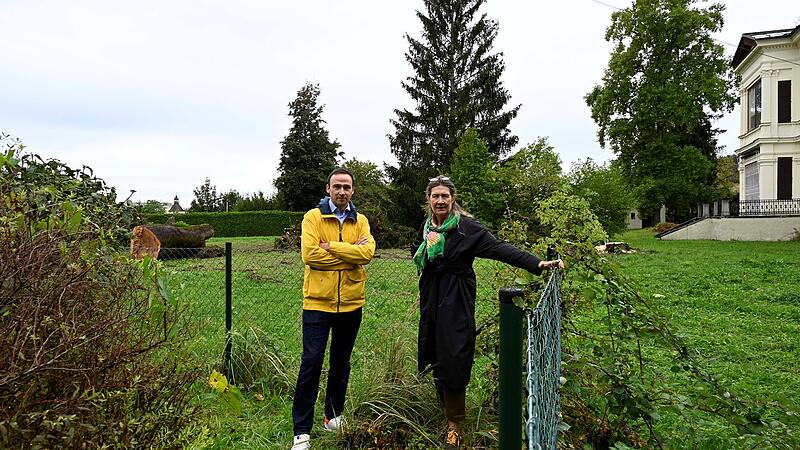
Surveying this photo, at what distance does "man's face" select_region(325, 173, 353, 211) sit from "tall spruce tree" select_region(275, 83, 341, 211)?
116 ft

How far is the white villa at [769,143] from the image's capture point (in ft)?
71.1

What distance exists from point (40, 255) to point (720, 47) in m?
30.0

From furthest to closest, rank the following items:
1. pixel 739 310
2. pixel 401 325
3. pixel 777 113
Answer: pixel 777 113 < pixel 739 310 < pixel 401 325

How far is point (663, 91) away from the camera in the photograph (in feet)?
83.8

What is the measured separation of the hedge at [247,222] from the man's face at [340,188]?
1055 inches

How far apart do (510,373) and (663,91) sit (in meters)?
27.6

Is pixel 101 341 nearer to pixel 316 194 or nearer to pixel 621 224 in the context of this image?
pixel 621 224

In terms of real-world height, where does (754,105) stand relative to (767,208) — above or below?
above

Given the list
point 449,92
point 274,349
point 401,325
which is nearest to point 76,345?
point 401,325

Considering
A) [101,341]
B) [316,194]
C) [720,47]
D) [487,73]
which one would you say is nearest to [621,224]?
[487,73]

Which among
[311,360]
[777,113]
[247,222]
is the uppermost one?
[777,113]

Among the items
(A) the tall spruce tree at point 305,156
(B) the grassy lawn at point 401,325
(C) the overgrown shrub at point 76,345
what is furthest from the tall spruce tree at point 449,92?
(C) the overgrown shrub at point 76,345

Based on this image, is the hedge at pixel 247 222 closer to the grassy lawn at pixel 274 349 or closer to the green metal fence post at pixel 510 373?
the grassy lawn at pixel 274 349

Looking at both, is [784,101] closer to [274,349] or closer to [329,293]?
[274,349]
